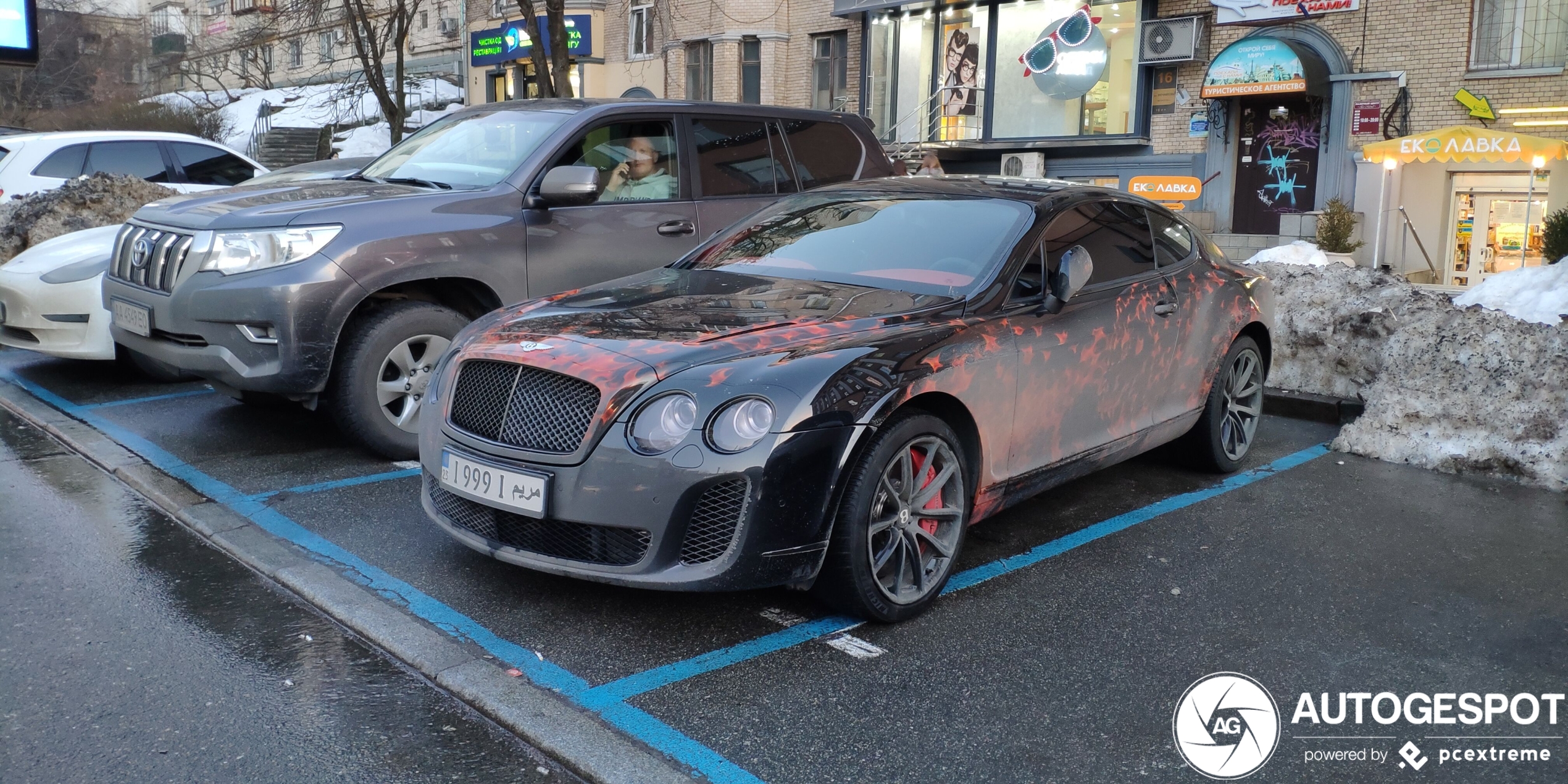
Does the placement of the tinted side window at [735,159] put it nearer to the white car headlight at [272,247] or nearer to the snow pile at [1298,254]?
the white car headlight at [272,247]

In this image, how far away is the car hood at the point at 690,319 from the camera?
13.2 ft

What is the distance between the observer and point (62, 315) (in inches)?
305

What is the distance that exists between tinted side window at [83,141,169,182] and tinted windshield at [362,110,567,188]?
619cm

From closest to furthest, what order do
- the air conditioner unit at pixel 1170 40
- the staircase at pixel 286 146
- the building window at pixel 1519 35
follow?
the building window at pixel 1519 35 < the air conditioner unit at pixel 1170 40 < the staircase at pixel 286 146

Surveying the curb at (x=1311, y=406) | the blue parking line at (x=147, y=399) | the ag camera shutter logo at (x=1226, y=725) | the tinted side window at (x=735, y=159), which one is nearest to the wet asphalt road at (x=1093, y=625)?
the ag camera shutter logo at (x=1226, y=725)

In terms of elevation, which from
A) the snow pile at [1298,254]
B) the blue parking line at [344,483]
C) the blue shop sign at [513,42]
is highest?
the blue shop sign at [513,42]

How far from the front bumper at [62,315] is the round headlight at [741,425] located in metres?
5.72

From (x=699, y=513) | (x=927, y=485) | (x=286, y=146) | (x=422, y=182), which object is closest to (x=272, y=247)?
(x=422, y=182)

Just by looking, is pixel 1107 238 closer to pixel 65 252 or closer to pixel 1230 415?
pixel 1230 415

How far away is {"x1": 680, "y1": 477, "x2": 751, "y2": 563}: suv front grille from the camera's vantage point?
375 centimetres

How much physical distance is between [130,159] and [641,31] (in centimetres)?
2310

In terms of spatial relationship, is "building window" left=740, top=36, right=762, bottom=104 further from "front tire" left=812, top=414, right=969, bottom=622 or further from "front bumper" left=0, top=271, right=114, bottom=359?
"front tire" left=812, top=414, right=969, bottom=622

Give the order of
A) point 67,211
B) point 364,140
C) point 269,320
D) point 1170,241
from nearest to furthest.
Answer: point 269,320 < point 1170,241 < point 67,211 < point 364,140

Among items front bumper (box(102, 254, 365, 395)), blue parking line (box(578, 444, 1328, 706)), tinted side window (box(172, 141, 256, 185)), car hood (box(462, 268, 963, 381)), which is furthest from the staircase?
blue parking line (box(578, 444, 1328, 706))
